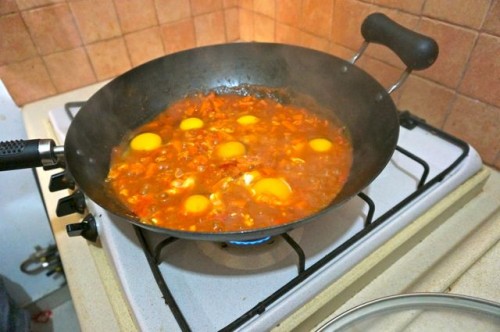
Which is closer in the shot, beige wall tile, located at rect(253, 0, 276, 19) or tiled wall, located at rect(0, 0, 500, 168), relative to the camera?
tiled wall, located at rect(0, 0, 500, 168)

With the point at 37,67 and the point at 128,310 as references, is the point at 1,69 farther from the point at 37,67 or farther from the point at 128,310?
the point at 128,310

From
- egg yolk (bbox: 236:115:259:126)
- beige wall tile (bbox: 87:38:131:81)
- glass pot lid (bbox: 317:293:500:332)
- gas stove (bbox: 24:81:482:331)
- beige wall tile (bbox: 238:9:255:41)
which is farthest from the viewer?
beige wall tile (bbox: 238:9:255:41)

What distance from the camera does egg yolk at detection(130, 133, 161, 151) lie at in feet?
3.34

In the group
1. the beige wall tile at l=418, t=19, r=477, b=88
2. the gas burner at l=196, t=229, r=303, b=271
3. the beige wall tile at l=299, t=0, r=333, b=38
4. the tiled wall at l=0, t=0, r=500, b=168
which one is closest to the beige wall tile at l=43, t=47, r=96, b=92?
the tiled wall at l=0, t=0, r=500, b=168

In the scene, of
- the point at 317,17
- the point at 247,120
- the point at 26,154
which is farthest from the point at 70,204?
the point at 317,17

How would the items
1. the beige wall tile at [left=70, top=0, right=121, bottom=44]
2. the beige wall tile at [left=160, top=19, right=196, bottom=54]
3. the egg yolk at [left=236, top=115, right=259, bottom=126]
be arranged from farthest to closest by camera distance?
1. the beige wall tile at [left=160, top=19, right=196, bottom=54]
2. the beige wall tile at [left=70, top=0, right=121, bottom=44]
3. the egg yolk at [left=236, top=115, right=259, bottom=126]

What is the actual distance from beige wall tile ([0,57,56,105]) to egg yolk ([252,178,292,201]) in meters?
0.96

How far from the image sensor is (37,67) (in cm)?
125

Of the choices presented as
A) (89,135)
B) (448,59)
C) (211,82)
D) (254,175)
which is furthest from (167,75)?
(448,59)

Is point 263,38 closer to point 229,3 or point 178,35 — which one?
point 229,3

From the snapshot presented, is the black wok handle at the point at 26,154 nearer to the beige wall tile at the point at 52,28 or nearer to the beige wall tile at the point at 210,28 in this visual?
the beige wall tile at the point at 52,28

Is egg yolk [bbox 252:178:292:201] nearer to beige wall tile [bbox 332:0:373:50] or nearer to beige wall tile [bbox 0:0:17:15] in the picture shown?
beige wall tile [bbox 332:0:373:50]

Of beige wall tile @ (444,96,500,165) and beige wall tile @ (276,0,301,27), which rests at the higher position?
beige wall tile @ (276,0,301,27)

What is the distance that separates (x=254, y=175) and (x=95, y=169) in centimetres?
41
